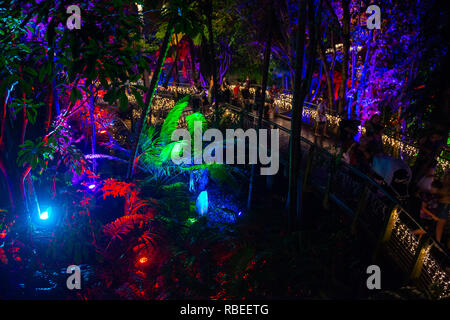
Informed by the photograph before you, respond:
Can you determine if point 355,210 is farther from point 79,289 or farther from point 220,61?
point 220,61

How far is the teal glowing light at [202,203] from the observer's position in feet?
24.8

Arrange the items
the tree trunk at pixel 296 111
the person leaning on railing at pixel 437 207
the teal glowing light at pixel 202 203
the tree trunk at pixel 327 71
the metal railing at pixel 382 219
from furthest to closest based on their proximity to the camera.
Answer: the tree trunk at pixel 327 71, the teal glowing light at pixel 202 203, the tree trunk at pixel 296 111, the person leaning on railing at pixel 437 207, the metal railing at pixel 382 219

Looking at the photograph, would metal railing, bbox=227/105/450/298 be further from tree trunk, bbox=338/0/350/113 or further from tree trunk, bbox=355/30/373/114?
tree trunk, bbox=338/0/350/113

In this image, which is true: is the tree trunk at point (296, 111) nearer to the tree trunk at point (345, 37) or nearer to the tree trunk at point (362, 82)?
the tree trunk at point (362, 82)

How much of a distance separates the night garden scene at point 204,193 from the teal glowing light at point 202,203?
0.04 metres

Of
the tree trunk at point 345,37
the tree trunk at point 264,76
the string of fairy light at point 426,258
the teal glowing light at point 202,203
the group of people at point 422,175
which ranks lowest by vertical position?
the teal glowing light at point 202,203

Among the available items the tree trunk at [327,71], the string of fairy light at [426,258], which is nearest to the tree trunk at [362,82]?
the tree trunk at [327,71]

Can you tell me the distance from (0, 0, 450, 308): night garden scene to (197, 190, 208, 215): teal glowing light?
40 millimetres

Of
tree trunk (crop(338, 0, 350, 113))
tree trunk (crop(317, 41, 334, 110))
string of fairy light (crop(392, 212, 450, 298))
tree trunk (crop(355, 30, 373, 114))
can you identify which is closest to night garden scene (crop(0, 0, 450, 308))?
string of fairy light (crop(392, 212, 450, 298))

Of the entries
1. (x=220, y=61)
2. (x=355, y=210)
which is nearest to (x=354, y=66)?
(x=355, y=210)

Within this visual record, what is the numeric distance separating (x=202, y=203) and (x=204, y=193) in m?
0.26

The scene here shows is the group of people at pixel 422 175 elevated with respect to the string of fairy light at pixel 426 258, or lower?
elevated

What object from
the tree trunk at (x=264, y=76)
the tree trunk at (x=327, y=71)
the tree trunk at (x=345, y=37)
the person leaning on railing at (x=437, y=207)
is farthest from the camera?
the tree trunk at (x=327, y=71)

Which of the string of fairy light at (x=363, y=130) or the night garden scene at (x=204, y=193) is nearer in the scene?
the night garden scene at (x=204, y=193)
